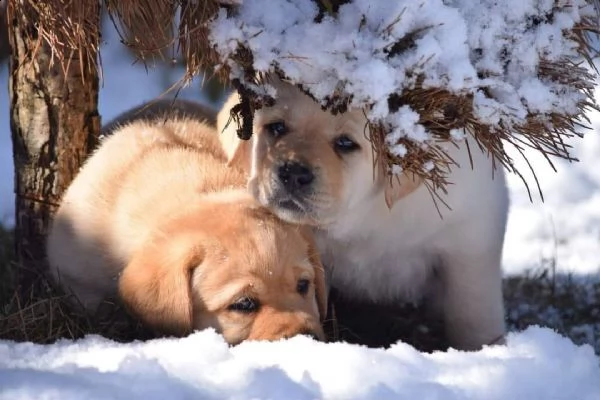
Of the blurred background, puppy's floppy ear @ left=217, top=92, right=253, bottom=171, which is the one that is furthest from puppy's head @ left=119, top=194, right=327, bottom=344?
the blurred background

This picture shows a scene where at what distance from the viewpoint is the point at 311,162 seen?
11.0 ft

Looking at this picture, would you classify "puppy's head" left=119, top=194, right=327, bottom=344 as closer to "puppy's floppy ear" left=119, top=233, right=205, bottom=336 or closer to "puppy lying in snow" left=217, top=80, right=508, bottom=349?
"puppy's floppy ear" left=119, top=233, right=205, bottom=336

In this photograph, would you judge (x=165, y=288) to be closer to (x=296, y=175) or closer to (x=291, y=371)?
(x=296, y=175)

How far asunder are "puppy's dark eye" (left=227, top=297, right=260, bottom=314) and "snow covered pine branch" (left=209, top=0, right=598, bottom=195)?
2.15 ft

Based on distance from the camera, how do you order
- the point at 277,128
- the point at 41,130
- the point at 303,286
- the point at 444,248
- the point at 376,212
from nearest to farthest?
1. the point at 303,286
2. the point at 277,128
3. the point at 376,212
4. the point at 444,248
5. the point at 41,130

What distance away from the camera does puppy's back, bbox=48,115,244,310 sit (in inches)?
145

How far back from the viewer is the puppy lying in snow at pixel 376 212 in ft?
11.2

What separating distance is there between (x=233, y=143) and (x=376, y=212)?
0.64 metres

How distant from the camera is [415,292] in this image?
4121 mm

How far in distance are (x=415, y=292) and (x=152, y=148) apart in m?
1.24

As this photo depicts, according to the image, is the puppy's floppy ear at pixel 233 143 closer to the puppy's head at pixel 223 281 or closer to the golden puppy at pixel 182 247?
the golden puppy at pixel 182 247

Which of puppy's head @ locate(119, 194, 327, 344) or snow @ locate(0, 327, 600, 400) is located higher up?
puppy's head @ locate(119, 194, 327, 344)

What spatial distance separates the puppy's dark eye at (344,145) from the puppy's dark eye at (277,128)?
189mm

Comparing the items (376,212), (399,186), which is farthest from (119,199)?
(399,186)
